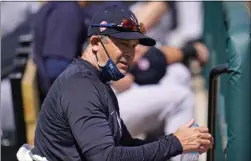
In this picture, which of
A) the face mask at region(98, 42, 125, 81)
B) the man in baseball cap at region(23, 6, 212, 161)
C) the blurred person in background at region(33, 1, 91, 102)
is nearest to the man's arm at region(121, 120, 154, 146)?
the man in baseball cap at region(23, 6, 212, 161)

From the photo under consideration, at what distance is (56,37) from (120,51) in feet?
6.56

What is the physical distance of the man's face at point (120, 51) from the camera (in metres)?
2.25

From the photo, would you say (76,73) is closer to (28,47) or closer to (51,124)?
(51,124)

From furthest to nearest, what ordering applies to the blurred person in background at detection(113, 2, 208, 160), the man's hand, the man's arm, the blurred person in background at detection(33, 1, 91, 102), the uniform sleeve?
1. the blurred person in background at detection(33, 1, 91, 102)
2. the blurred person in background at detection(113, 2, 208, 160)
3. the man's arm
4. the man's hand
5. the uniform sleeve

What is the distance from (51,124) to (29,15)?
340 cm

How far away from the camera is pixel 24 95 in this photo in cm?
423

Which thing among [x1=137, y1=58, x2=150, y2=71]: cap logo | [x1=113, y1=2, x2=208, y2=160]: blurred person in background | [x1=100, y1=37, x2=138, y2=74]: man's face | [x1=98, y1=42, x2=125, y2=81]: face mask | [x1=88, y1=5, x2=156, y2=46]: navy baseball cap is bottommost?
[x1=113, y1=2, x2=208, y2=160]: blurred person in background

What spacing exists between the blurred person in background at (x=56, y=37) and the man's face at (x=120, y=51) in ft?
6.11

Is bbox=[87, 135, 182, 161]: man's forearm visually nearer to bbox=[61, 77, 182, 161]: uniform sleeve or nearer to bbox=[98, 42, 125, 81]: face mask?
bbox=[61, 77, 182, 161]: uniform sleeve

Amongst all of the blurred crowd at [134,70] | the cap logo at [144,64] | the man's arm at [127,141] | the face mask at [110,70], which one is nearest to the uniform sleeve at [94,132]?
the face mask at [110,70]

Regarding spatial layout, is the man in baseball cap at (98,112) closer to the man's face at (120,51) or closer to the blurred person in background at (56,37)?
the man's face at (120,51)

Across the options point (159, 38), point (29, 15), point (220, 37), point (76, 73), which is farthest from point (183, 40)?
point (76, 73)

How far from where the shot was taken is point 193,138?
2191 millimetres

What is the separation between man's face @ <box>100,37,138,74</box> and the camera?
225cm
